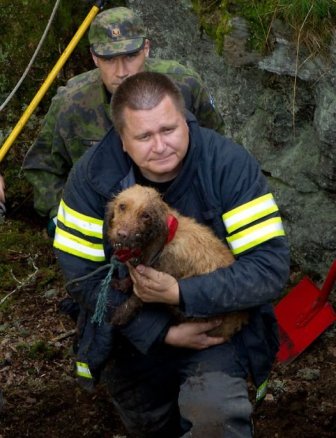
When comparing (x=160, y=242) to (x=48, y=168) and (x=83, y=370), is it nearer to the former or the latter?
(x=83, y=370)

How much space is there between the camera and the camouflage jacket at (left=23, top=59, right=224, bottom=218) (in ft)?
15.7

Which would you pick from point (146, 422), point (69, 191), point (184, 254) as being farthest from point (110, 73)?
point (146, 422)

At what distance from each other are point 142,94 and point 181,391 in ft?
4.33

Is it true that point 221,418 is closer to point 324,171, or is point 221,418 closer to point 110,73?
point 110,73

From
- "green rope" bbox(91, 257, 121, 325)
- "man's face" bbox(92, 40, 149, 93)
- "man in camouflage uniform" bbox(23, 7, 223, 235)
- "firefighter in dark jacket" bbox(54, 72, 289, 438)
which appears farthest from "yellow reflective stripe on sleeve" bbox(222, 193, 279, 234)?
"man's face" bbox(92, 40, 149, 93)

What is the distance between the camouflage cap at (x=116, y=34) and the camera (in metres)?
4.73

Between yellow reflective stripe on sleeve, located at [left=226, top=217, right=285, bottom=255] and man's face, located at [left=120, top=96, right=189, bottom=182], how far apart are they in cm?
42

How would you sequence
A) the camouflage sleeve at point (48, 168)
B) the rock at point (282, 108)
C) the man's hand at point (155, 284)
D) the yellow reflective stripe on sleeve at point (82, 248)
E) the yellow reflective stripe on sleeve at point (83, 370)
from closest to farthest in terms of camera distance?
the man's hand at point (155, 284) → the yellow reflective stripe on sleeve at point (82, 248) → the yellow reflective stripe on sleeve at point (83, 370) → the camouflage sleeve at point (48, 168) → the rock at point (282, 108)

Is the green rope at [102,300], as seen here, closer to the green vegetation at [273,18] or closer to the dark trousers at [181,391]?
the dark trousers at [181,391]

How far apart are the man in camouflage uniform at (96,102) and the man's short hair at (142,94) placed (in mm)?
1224

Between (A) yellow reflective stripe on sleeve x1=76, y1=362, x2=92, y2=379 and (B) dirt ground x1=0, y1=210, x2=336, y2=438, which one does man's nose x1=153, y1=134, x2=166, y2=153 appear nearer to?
(A) yellow reflective stripe on sleeve x1=76, y1=362, x2=92, y2=379

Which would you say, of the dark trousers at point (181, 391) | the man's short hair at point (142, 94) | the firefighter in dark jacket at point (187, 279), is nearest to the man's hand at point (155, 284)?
the firefighter in dark jacket at point (187, 279)

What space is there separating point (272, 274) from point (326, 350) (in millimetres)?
2237

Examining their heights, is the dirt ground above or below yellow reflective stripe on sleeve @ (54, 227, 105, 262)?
below
